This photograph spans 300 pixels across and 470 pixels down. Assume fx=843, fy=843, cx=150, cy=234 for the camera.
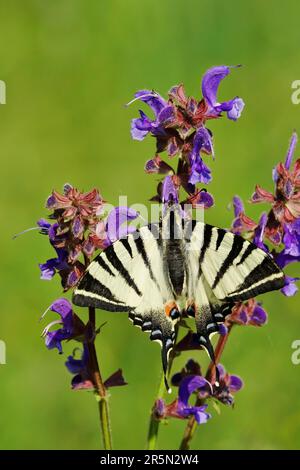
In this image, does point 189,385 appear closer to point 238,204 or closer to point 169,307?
point 169,307

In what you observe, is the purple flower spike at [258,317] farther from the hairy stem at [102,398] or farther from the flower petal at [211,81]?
the flower petal at [211,81]

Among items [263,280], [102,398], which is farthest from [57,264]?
[263,280]

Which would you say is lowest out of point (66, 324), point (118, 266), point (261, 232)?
point (66, 324)

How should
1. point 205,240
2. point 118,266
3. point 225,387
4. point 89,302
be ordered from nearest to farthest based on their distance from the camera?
point 89,302, point 118,266, point 205,240, point 225,387

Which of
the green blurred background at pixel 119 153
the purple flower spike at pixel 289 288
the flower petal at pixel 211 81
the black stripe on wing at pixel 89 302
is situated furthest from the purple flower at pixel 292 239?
the green blurred background at pixel 119 153

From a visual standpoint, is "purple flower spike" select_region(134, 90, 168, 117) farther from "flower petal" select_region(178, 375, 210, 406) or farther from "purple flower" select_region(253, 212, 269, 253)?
"flower petal" select_region(178, 375, 210, 406)

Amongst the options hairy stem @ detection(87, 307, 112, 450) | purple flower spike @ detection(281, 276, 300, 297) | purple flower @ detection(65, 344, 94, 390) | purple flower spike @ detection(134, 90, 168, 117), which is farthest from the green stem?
purple flower spike @ detection(134, 90, 168, 117)
